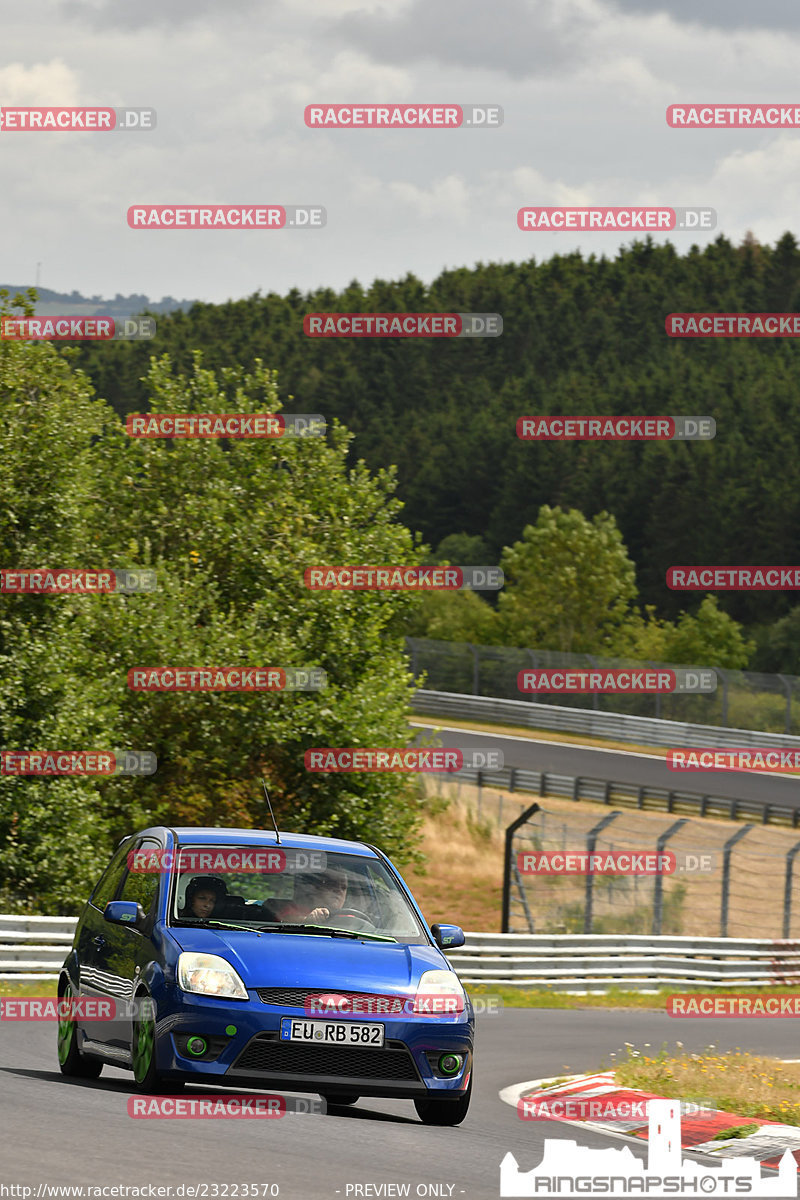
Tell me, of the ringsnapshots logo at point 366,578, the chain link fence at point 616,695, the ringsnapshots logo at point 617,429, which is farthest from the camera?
the ringsnapshots logo at point 617,429

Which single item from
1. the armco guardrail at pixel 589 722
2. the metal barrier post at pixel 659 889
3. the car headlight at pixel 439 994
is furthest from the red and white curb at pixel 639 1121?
the armco guardrail at pixel 589 722

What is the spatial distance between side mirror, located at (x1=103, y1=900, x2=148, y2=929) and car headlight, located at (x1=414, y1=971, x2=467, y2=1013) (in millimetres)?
1475

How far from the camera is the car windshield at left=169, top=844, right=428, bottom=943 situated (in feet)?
27.5

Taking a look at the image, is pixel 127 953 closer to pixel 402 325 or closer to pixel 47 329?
pixel 47 329

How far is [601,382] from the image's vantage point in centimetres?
12588

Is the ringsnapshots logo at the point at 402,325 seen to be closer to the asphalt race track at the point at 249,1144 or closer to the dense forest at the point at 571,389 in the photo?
the dense forest at the point at 571,389

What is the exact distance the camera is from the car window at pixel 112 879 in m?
9.33

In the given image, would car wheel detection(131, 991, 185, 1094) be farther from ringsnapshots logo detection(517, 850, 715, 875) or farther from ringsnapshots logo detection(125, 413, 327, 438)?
ringsnapshots logo detection(125, 413, 327, 438)

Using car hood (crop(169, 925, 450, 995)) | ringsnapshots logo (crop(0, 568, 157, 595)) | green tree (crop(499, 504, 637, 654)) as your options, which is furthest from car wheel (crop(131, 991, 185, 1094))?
green tree (crop(499, 504, 637, 654))

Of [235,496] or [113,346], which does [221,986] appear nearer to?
[235,496]

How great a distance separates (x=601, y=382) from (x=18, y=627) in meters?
104

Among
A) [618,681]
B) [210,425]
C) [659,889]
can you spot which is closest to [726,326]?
[618,681]

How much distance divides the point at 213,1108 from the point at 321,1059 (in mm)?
655

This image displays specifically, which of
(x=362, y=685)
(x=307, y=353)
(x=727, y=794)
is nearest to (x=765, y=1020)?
(x=362, y=685)
